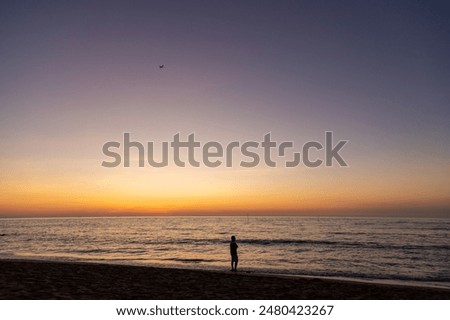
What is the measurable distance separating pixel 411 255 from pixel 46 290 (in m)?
42.7

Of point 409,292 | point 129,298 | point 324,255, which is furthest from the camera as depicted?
point 324,255

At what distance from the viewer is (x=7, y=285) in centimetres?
1235

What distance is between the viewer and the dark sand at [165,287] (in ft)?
39.5

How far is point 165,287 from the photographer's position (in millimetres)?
13883

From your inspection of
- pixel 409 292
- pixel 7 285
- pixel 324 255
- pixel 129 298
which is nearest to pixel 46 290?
pixel 7 285

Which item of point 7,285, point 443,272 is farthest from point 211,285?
point 443,272

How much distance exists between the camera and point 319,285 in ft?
49.4

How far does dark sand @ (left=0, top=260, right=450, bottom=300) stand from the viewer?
1205cm
